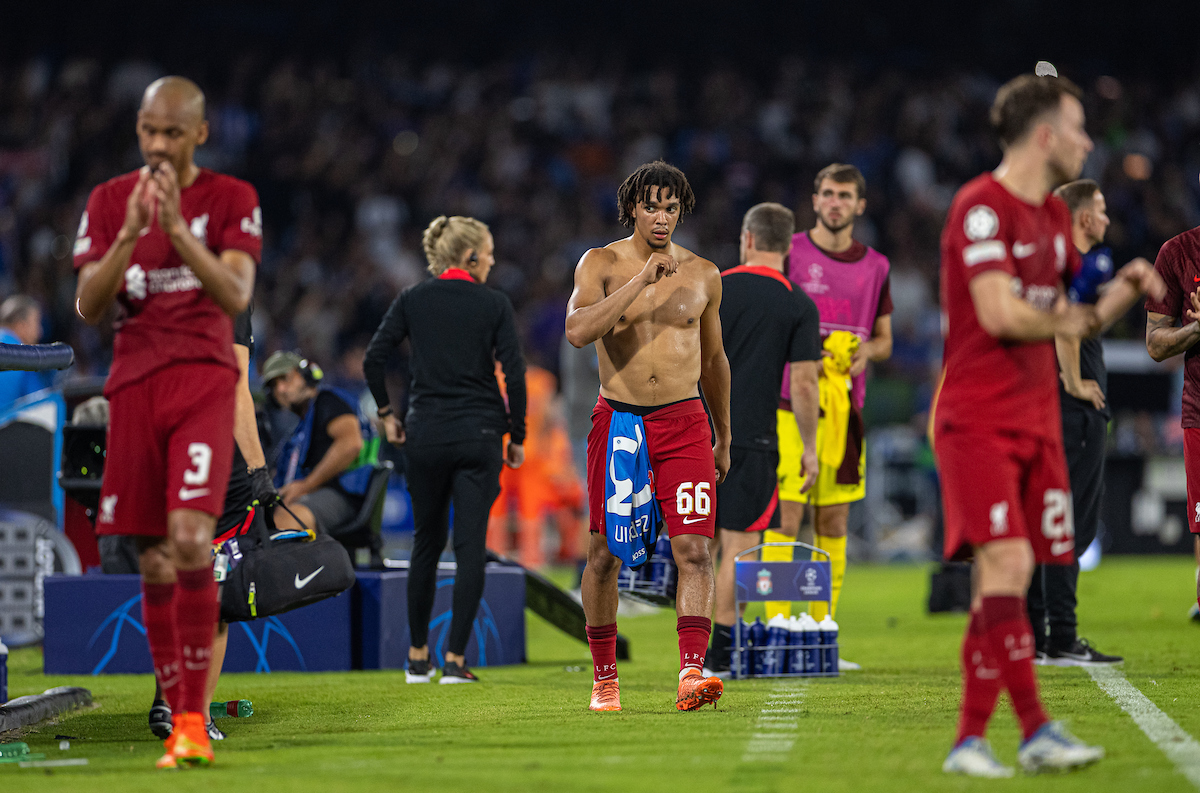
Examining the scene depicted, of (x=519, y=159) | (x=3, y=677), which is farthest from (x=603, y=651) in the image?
(x=519, y=159)

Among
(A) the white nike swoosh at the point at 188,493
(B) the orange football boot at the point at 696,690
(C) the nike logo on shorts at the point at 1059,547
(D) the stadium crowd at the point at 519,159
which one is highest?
(D) the stadium crowd at the point at 519,159

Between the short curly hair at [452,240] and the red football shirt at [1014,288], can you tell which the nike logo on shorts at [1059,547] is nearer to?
the red football shirt at [1014,288]

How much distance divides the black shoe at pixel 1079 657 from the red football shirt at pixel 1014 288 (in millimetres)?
3842

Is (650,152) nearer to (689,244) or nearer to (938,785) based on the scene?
(689,244)

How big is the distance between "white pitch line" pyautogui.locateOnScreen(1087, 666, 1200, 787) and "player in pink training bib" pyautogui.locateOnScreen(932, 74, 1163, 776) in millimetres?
438

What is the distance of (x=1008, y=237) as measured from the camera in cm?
443

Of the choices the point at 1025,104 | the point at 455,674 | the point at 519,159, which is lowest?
the point at 455,674

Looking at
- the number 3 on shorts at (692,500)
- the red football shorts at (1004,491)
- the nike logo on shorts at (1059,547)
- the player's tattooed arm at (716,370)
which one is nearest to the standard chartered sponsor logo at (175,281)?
the number 3 on shorts at (692,500)

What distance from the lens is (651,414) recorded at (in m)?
6.20

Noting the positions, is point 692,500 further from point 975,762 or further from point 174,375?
point 174,375

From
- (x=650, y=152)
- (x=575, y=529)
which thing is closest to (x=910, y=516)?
(x=575, y=529)

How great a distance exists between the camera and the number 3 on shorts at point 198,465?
4801mm

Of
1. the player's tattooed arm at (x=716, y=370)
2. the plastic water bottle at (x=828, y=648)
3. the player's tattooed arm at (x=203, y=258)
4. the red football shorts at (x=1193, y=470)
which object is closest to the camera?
the player's tattooed arm at (x=203, y=258)

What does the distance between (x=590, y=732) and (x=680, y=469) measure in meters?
1.25
